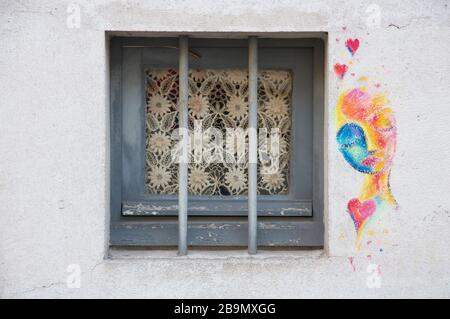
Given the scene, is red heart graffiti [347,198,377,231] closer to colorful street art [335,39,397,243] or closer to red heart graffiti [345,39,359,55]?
colorful street art [335,39,397,243]

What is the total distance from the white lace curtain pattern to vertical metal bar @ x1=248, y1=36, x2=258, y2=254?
0.27 m

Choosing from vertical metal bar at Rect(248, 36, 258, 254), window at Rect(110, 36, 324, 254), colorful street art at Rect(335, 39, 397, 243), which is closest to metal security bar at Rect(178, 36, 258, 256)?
vertical metal bar at Rect(248, 36, 258, 254)

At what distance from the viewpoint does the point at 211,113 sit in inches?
180

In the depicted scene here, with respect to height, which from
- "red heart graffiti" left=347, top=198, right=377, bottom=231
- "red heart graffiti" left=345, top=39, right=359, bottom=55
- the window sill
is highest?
"red heart graffiti" left=345, top=39, right=359, bottom=55

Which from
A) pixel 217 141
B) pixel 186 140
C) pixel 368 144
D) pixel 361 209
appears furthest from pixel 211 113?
pixel 361 209

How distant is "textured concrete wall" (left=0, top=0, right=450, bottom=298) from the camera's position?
4.14m

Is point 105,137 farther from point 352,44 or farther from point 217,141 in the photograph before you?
point 352,44

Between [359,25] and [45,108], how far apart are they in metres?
2.11

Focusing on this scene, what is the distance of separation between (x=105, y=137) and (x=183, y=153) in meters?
0.53

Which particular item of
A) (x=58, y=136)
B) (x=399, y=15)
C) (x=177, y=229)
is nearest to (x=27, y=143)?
(x=58, y=136)

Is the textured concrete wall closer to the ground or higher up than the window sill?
higher up

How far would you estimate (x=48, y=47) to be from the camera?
4.14 meters

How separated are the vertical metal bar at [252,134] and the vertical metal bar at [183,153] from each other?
426mm

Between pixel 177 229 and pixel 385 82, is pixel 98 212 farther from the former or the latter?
pixel 385 82
